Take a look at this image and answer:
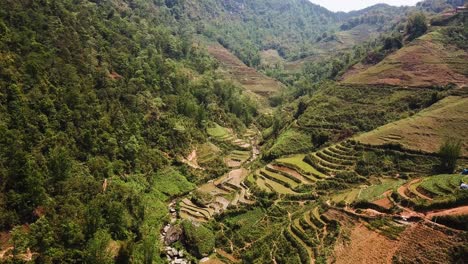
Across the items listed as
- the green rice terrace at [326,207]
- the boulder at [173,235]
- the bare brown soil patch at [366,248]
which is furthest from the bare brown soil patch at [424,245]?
the boulder at [173,235]

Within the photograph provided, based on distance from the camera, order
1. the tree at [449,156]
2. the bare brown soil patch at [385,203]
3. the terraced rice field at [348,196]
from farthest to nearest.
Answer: the tree at [449,156] < the terraced rice field at [348,196] < the bare brown soil patch at [385,203]

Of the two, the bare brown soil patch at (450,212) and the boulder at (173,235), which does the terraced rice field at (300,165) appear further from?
the boulder at (173,235)

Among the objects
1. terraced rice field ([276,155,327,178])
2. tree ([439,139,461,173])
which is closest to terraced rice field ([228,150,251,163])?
terraced rice field ([276,155,327,178])

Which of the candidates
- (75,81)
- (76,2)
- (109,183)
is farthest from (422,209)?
(76,2)

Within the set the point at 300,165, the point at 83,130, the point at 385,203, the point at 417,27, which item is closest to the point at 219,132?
the point at 300,165

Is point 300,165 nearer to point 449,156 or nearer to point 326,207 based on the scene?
point 326,207

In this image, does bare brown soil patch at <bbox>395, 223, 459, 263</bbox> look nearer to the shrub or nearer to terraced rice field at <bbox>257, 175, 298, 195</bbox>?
terraced rice field at <bbox>257, 175, 298, 195</bbox>

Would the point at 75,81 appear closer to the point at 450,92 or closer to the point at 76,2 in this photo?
the point at 76,2
